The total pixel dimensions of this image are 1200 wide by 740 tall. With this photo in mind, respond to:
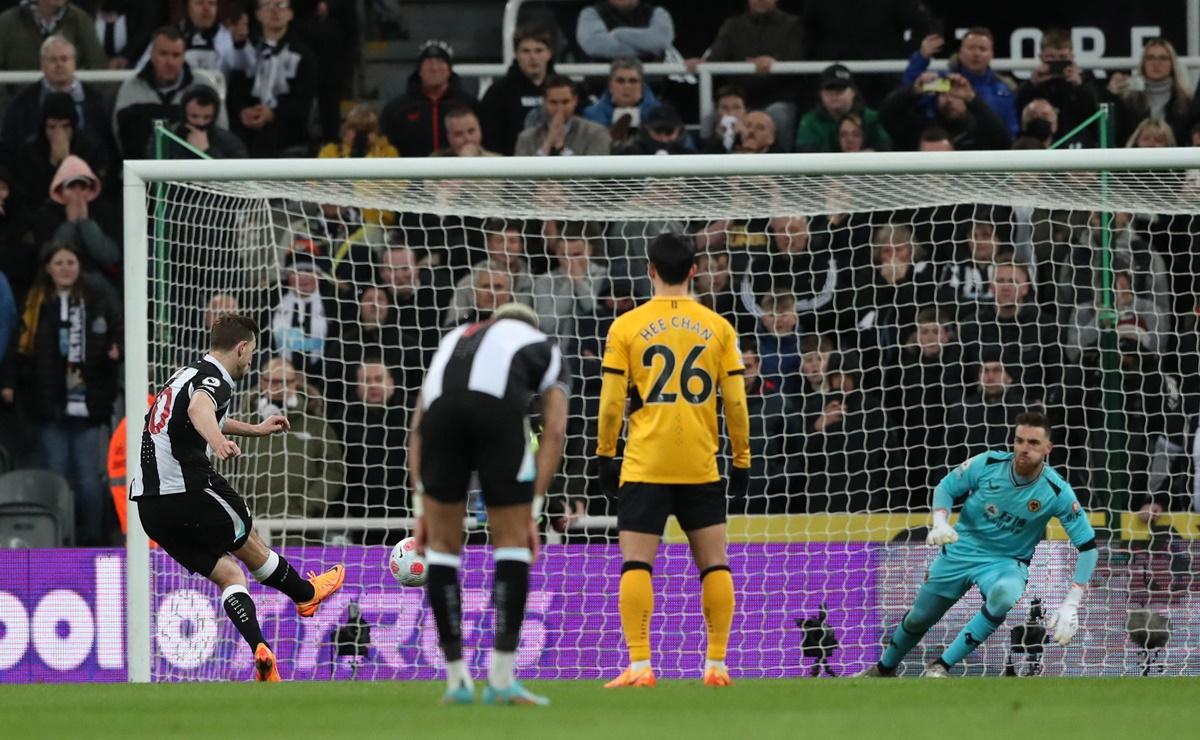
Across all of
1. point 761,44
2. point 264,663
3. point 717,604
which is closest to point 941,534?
point 717,604

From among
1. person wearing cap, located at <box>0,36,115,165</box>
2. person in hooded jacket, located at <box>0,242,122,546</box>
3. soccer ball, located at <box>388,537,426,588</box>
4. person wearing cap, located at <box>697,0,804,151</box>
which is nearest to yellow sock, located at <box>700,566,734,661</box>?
soccer ball, located at <box>388,537,426,588</box>

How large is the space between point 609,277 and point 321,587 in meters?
3.30

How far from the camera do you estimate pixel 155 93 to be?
14664 millimetres

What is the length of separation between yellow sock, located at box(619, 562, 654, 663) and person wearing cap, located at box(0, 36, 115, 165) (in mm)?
7587

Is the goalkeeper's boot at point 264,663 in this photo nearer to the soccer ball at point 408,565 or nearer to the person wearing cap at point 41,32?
the soccer ball at point 408,565

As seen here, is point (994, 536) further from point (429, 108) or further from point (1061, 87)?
point (429, 108)

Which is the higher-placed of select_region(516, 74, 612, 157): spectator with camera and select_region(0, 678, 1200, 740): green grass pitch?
select_region(516, 74, 612, 157): spectator with camera

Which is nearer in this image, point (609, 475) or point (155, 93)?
point (609, 475)

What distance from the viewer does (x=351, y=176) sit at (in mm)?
11164

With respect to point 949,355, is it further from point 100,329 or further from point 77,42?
point 77,42

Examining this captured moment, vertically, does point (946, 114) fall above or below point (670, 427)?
above

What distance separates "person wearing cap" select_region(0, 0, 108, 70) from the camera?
51.5 ft

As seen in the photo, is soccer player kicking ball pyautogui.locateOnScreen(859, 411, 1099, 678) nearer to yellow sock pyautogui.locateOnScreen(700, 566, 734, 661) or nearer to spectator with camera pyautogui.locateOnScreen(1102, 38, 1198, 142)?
yellow sock pyautogui.locateOnScreen(700, 566, 734, 661)

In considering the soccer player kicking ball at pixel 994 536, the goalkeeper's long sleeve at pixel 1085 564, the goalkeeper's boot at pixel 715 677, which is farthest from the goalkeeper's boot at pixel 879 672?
the goalkeeper's boot at pixel 715 677
